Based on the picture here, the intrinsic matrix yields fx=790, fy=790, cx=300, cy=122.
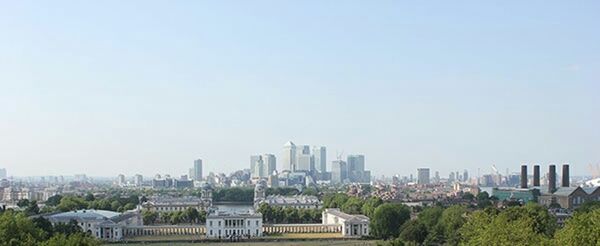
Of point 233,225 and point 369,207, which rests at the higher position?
point 369,207

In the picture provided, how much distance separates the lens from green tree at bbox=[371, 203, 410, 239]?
4934 cm

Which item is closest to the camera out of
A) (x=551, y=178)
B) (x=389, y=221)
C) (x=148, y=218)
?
(x=389, y=221)

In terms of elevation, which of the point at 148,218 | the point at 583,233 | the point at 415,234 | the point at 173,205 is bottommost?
the point at 173,205

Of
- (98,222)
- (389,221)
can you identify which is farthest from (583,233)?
(98,222)

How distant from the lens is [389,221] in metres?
49.5

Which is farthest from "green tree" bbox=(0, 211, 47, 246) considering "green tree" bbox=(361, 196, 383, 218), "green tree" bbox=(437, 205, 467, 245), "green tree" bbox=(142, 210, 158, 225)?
"green tree" bbox=(361, 196, 383, 218)

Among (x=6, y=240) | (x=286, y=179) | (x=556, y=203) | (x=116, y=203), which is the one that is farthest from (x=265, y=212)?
(x=286, y=179)

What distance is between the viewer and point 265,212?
214 feet

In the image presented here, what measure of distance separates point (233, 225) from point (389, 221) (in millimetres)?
12034

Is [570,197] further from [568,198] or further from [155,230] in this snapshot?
[155,230]

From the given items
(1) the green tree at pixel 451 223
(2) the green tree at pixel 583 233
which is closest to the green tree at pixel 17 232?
(2) the green tree at pixel 583 233

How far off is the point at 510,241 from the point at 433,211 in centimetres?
2295

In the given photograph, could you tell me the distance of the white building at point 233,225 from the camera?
55.0 m

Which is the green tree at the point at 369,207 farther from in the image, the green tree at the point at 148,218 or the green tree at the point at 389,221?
the green tree at the point at 148,218
